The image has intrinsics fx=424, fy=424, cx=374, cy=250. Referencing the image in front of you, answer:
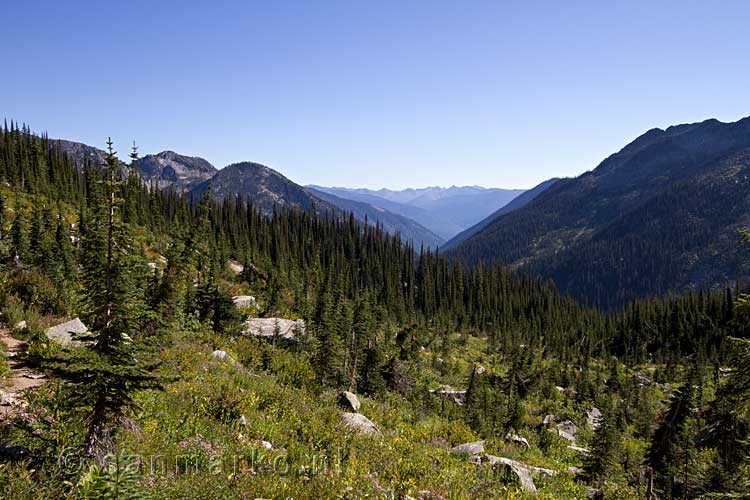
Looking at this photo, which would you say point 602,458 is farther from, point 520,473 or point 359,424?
→ point 359,424

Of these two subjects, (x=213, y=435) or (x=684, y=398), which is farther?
(x=684, y=398)

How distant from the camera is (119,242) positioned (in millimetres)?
6523

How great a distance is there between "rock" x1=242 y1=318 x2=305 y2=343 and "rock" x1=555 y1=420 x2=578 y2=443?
20630mm

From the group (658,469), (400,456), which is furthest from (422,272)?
(400,456)

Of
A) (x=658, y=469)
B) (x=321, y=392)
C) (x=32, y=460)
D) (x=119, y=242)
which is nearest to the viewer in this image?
(x=32, y=460)

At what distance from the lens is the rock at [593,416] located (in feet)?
120

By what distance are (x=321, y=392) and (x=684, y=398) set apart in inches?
673

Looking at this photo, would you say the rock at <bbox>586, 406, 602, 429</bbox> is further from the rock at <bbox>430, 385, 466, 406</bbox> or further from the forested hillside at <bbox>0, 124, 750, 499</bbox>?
Result: the rock at <bbox>430, 385, 466, 406</bbox>

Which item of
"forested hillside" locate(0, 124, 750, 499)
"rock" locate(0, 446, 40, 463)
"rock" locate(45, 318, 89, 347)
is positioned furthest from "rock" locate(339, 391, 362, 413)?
"rock" locate(0, 446, 40, 463)

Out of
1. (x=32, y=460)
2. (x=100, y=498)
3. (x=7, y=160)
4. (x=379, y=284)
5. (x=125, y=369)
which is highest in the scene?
(x=7, y=160)

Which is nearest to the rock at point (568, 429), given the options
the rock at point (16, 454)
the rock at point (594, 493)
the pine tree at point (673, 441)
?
the pine tree at point (673, 441)

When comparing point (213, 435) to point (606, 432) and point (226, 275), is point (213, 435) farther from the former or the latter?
point (226, 275)

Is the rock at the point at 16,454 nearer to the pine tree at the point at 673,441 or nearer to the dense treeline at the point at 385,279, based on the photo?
the pine tree at the point at 673,441

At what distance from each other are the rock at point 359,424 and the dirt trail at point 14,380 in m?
6.94
